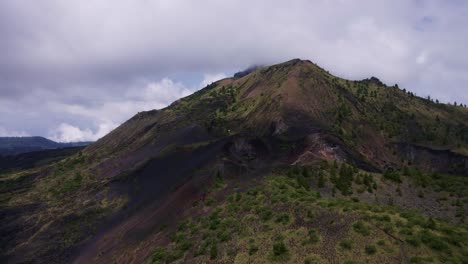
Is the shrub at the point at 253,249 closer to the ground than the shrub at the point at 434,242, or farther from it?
closer to the ground

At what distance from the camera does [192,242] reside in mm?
30766

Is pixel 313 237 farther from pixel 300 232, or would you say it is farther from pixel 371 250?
pixel 371 250

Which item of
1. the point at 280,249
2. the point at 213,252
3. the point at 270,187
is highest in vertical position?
the point at 270,187

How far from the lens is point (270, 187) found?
37.1 metres

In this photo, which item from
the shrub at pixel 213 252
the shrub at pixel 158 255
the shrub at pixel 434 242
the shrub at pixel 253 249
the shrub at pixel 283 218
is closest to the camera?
the shrub at pixel 434 242

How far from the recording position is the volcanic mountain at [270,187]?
2366 cm

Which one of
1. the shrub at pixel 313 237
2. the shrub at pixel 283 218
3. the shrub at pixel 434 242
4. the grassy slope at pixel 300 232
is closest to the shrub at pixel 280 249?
the grassy slope at pixel 300 232

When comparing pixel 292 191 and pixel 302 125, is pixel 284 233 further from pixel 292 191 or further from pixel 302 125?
pixel 302 125

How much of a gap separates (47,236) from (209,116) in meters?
49.2

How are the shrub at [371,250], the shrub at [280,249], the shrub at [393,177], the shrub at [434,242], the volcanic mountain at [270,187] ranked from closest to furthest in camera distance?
1. the shrub at [434,242]
2. the shrub at [371,250]
3. the shrub at [280,249]
4. the volcanic mountain at [270,187]
5. the shrub at [393,177]

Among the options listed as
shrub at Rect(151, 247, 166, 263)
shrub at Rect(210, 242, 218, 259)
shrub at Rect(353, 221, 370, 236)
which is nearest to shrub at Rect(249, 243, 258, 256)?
shrub at Rect(210, 242, 218, 259)

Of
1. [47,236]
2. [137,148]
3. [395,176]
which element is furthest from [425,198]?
[137,148]

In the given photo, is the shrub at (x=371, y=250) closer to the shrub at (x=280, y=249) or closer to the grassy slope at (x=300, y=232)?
the grassy slope at (x=300, y=232)

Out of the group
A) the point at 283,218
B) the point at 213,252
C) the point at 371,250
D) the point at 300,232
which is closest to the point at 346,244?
the point at 371,250
